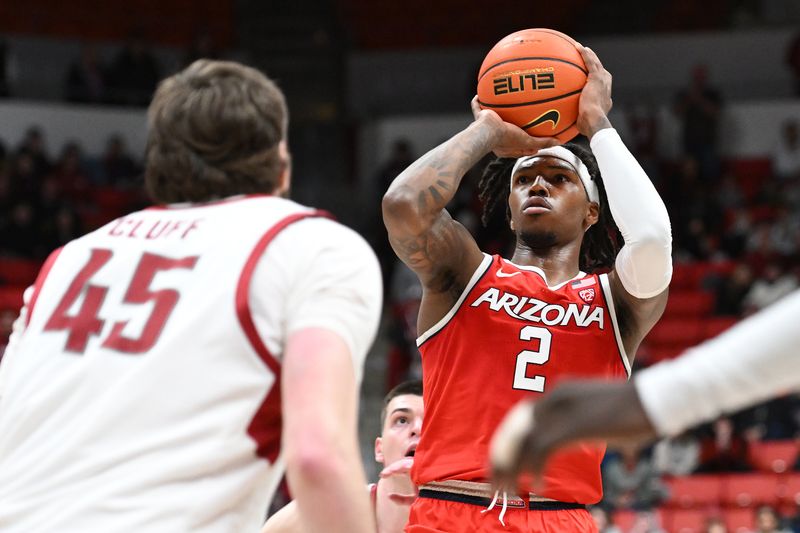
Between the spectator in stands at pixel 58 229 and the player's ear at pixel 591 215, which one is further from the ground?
the player's ear at pixel 591 215

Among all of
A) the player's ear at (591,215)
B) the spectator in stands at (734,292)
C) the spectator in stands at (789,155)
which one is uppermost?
the player's ear at (591,215)

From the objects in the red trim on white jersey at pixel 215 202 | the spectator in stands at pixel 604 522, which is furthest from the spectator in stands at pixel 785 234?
the red trim on white jersey at pixel 215 202

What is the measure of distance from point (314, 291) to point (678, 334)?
42.7 feet

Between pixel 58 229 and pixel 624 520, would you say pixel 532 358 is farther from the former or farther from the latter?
pixel 58 229

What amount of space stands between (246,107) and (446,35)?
59.2 ft

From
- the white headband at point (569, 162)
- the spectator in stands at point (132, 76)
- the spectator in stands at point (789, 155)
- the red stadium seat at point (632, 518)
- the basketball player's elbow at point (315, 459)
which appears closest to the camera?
the basketball player's elbow at point (315, 459)

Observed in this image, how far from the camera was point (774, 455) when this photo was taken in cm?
1293

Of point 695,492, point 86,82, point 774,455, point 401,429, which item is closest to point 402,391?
point 401,429

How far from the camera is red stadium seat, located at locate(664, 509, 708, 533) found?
39.7 feet

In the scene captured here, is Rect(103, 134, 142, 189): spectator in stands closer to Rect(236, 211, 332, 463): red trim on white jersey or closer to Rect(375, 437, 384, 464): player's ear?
Rect(375, 437, 384, 464): player's ear

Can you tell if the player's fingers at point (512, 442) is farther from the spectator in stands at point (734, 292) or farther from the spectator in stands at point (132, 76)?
the spectator in stands at point (132, 76)

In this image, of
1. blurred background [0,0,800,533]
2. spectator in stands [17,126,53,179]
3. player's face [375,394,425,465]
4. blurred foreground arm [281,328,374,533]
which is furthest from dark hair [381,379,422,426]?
spectator in stands [17,126,53,179]

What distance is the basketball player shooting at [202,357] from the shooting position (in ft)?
7.76

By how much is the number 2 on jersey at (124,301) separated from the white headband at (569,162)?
2346mm
